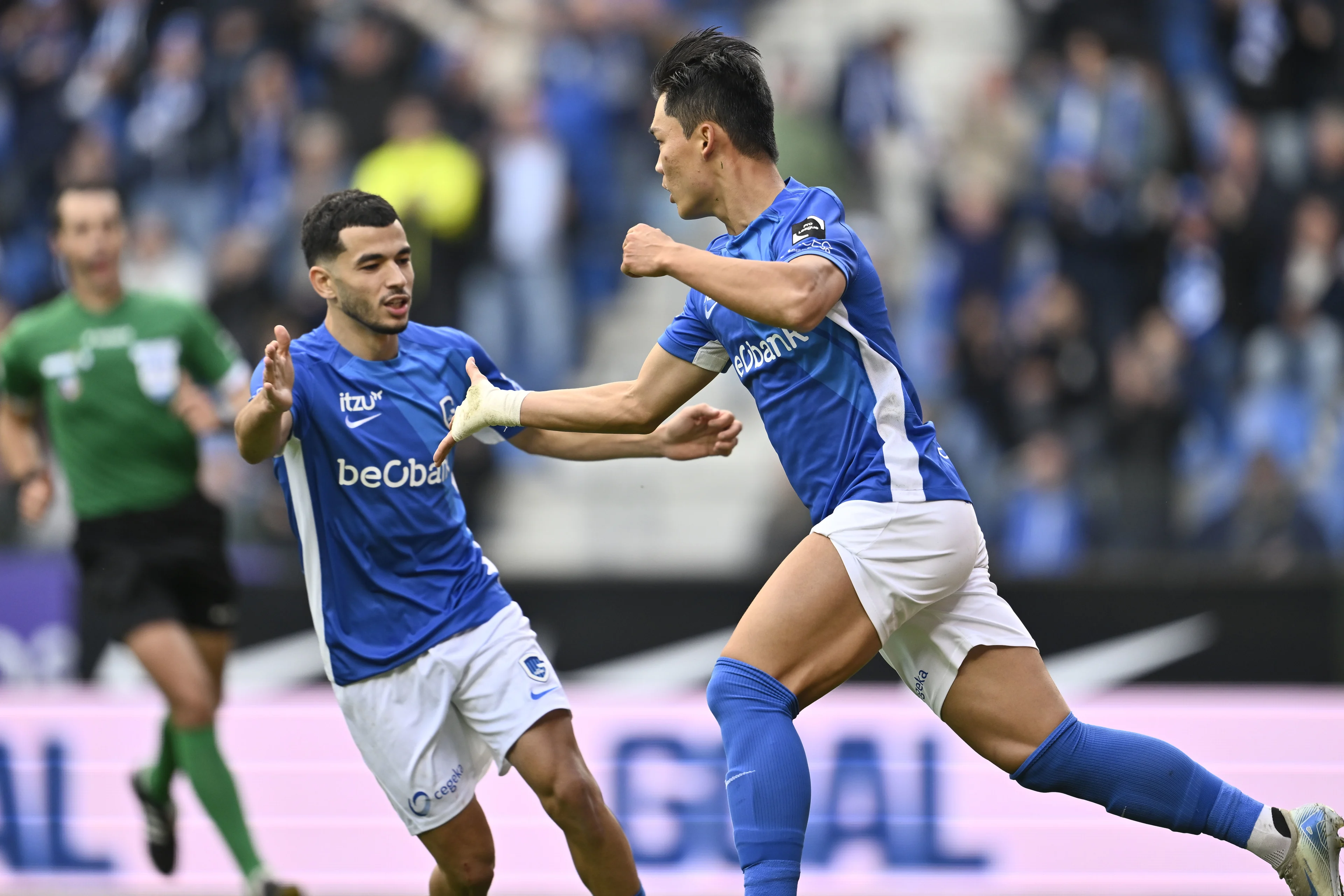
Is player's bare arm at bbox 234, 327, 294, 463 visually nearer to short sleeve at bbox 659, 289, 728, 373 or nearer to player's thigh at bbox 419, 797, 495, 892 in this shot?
short sleeve at bbox 659, 289, 728, 373

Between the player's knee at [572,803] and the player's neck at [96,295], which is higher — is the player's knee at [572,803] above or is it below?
below

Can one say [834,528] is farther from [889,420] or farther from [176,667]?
[176,667]

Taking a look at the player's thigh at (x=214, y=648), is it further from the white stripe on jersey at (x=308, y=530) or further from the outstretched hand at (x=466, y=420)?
the outstretched hand at (x=466, y=420)

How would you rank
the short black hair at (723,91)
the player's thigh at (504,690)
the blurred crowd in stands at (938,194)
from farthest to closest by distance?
the blurred crowd in stands at (938,194) < the player's thigh at (504,690) < the short black hair at (723,91)

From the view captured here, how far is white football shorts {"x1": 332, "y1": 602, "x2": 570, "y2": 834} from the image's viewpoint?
505cm

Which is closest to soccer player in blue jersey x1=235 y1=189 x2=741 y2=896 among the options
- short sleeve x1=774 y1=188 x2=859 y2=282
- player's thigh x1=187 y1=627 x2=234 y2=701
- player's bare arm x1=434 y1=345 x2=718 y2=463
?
player's bare arm x1=434 y1=345 x2=718 y2=463

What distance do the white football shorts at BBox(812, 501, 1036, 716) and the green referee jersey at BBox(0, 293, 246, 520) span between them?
11.7ft

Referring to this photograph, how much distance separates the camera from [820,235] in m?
4.32

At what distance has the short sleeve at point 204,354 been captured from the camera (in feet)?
22.8

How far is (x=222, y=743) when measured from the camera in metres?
Result: 7.95

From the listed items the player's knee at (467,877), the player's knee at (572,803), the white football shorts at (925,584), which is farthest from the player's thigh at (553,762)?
the white football shorts at (925,584)

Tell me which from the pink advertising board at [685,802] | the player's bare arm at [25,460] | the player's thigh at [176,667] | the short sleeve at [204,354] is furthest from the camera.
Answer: the pink advertising board at [685,802]

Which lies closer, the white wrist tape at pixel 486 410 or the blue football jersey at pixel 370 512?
the white wrist tape at pixel 486 410

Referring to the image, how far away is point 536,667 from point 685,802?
2730 mm
